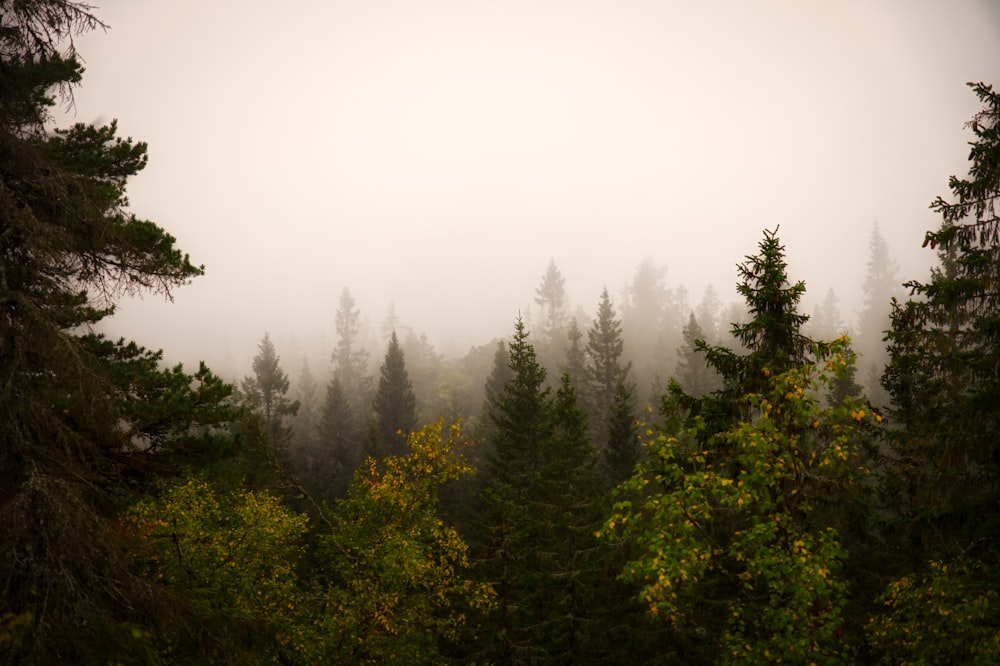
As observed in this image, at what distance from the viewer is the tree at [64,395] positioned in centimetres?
603

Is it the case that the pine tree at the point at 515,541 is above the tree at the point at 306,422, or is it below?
below

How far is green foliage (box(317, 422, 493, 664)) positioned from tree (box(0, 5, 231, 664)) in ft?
26.0

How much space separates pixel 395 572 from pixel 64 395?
1121 centimetres

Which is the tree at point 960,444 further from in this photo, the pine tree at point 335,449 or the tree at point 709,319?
the tree at point 709,319

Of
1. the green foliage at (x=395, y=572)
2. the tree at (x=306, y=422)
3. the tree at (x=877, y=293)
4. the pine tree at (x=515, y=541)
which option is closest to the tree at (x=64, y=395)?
the green foliage at (x=395, y=572)

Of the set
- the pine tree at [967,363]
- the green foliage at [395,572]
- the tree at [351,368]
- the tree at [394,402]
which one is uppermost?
the tree at [351,368]

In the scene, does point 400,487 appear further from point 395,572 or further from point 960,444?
point 960,444

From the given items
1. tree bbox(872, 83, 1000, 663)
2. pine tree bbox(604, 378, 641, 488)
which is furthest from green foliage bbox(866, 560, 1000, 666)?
pine tree bbox(604, 378, 641, 488)

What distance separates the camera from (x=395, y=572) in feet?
52.3

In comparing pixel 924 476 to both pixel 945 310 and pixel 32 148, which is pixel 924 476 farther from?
pixel 32 148

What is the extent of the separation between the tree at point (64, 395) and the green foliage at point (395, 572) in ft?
26.0

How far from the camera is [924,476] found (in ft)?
33.3

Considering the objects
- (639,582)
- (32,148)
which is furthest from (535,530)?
(32,148)

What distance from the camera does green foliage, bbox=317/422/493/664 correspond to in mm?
15859
